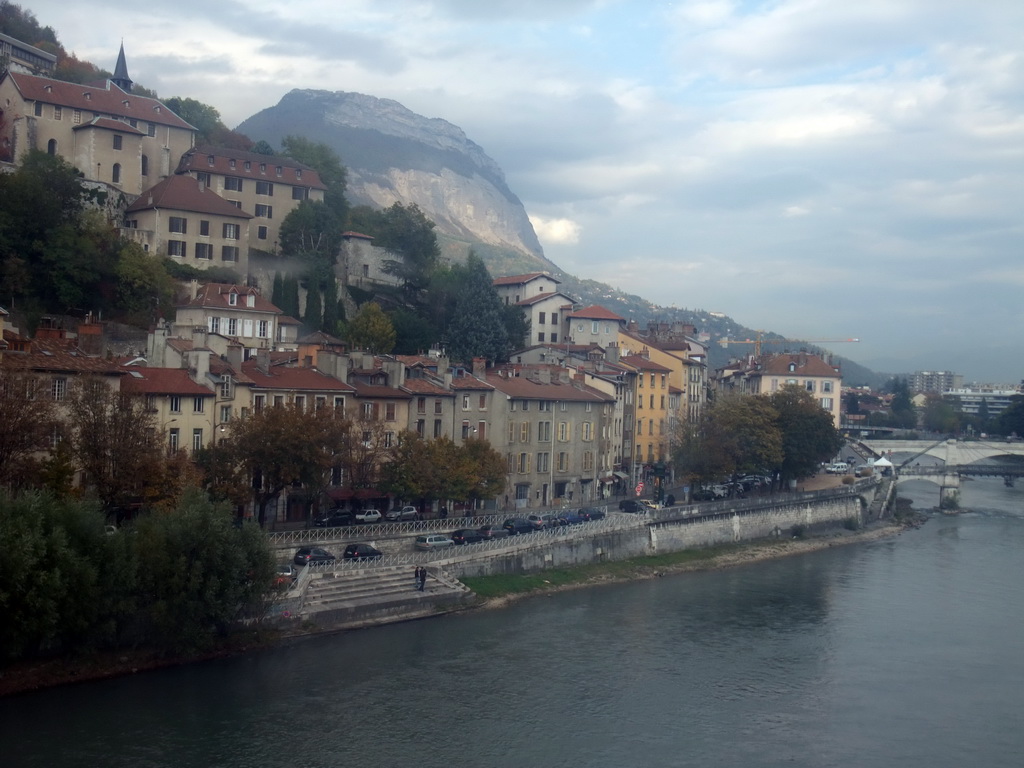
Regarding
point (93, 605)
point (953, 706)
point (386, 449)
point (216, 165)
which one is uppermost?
point (216, 165)

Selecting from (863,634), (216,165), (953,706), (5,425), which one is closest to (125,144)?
(216,165)

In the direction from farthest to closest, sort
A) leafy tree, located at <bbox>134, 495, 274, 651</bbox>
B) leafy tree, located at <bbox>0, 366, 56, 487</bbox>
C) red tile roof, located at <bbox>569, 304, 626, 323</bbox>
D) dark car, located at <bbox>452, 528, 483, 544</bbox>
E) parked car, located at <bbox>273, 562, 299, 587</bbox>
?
1. red tile roof, located at <bbox>569, 304, 626, 323</bbox>
2. dark car, located at <bbox>452, 528, 483, 544</bbox>
3. parked car, located at <bbox>273, 562, 299, 587</bbox>
4. leafy tree, located at <bbox>0, 366, 56, 487</bbox>
5. leafy tree, located at <bbox>134, 495, 274, 651</bbox>

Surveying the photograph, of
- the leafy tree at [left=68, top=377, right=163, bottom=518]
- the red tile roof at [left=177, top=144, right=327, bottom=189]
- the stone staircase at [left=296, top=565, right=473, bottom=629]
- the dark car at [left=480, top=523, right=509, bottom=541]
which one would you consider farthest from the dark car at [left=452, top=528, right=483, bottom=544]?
the red tile roof at [left=177, top=144, right=327, bottom=189]

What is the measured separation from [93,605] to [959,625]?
94.2 ft

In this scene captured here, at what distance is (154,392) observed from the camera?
38156 millimetres

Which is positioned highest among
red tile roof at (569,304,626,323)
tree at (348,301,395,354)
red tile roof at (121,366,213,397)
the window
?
red tile roof at (569,304,626,323)

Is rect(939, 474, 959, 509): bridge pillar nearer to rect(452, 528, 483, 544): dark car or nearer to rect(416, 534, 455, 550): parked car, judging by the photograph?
rect(452, 528, 483, 544): dark car

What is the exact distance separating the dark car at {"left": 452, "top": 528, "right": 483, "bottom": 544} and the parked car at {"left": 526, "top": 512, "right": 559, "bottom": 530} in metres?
3.58

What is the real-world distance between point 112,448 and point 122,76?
51.5 metres

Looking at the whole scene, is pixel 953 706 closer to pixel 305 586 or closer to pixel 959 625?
pixel 959 625

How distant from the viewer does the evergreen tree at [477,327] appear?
63594 millimetres

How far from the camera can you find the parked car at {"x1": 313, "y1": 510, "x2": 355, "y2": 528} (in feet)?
134

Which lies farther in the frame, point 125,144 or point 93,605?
point 125,144

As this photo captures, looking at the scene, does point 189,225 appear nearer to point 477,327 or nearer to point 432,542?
point 477,327
